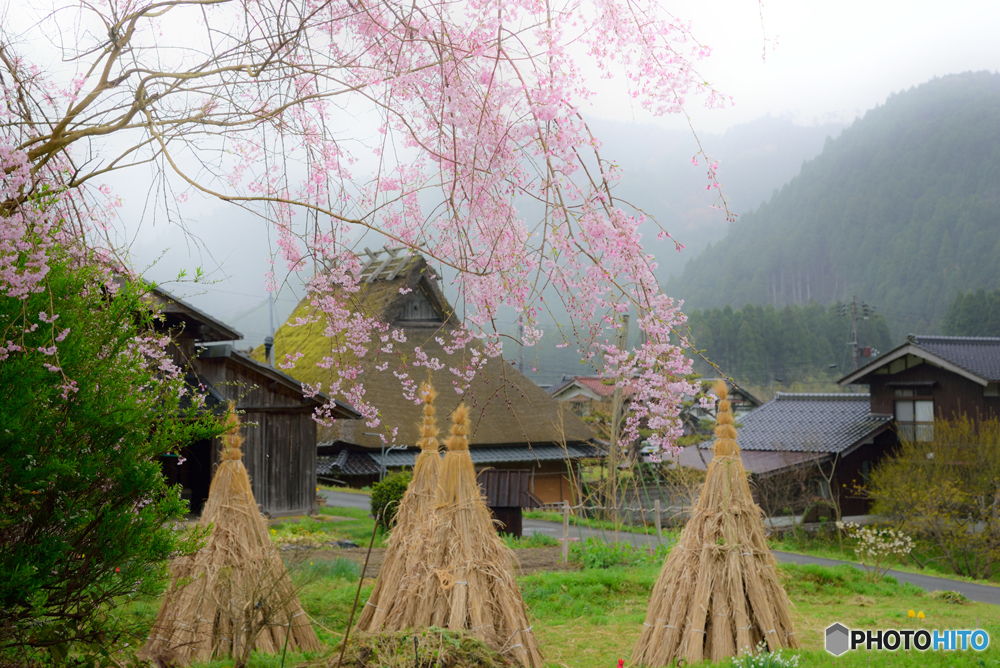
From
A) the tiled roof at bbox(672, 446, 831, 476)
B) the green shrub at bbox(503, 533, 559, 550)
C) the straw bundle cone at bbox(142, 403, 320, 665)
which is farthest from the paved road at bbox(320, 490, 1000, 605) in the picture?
the straw bundle cone at bbox(142, 403, 320, 665)

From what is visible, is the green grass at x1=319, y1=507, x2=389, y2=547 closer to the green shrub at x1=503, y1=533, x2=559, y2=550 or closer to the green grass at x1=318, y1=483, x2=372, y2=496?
the green shrub at x1=503, y1=533, x2=559, y2=550

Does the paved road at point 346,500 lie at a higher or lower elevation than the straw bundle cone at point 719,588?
lower

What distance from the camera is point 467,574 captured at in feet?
13.2

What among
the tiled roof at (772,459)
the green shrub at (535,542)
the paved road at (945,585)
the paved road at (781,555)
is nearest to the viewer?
the paved road at (945,585)

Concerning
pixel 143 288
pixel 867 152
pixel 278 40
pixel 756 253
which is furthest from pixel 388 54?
pixel 867 152

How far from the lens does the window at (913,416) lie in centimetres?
1948

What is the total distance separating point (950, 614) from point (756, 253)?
62079 mm

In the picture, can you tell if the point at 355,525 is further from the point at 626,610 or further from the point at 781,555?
the point at 781,555

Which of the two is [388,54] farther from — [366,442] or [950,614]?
[366,442]

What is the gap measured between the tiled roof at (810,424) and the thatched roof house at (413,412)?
4343 millimetres

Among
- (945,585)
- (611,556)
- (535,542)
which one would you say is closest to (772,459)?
(945,585)

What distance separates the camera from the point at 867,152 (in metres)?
73.1

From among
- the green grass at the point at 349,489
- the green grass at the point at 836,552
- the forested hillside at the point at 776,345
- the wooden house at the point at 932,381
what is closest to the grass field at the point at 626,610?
the green grass at the point at 836,552

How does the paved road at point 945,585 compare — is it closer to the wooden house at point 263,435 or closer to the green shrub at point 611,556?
the green shrub at point 611,556
